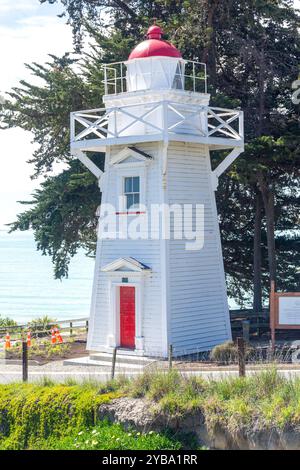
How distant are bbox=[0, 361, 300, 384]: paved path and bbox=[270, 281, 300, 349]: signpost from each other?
10.2ft

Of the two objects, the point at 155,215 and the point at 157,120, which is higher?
the point at 157,120

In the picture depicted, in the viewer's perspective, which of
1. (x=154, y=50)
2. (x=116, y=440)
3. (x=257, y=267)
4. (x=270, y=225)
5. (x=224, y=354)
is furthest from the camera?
(x=257, y=267)

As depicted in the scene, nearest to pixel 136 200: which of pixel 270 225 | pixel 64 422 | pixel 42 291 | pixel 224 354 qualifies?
pixel 224 354

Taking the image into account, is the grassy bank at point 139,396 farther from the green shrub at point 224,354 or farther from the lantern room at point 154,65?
the lantern room at point 154,65

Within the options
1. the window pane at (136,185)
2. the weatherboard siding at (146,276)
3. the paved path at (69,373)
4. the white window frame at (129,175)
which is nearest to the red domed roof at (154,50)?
the weatherboard siding at (146,276)

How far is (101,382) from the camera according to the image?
1802cm

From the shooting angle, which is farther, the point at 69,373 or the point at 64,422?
the point at 69,373

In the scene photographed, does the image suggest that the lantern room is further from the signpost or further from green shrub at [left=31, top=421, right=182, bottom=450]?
green shrub at [left=31, top=421, right=182, bottom=450]

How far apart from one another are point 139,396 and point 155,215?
7.22m

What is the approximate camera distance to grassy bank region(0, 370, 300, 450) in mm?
15531

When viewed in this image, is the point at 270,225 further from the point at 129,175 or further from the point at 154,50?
the point at 154,50

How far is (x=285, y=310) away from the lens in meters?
22.2

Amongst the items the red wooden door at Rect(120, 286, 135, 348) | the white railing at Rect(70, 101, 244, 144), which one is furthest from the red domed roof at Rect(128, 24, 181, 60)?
the red wooden door at Rect(120, 286, 135, 348)
